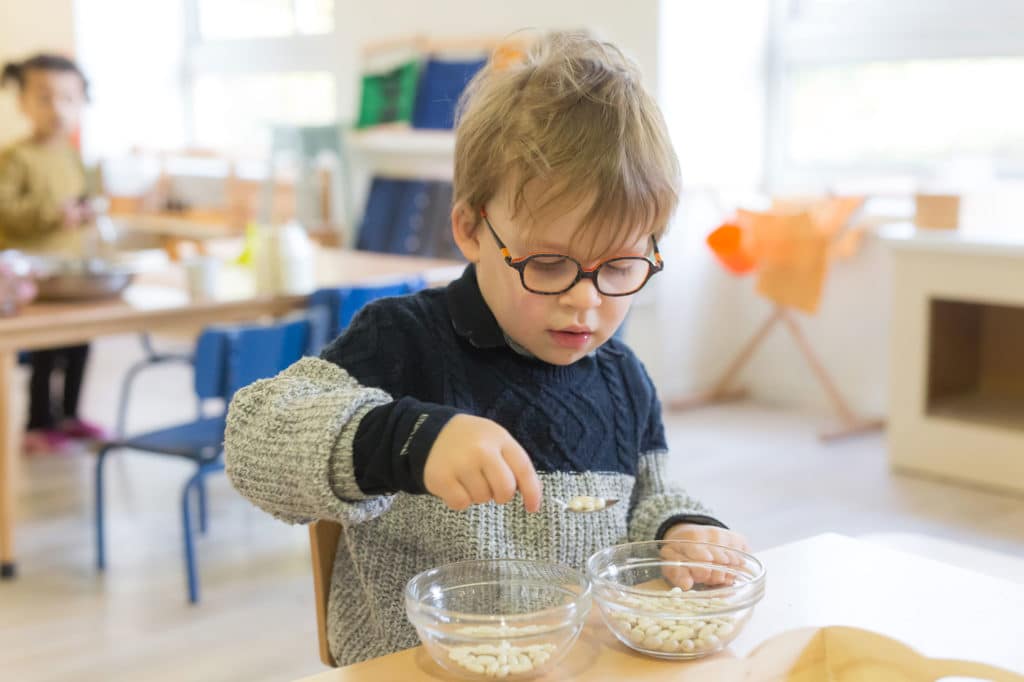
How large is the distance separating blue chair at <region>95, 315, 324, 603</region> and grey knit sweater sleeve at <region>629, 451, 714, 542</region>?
4.96 ft

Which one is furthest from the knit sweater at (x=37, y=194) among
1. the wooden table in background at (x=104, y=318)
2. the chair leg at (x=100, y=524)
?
the chair leg at (x=100, y=524)

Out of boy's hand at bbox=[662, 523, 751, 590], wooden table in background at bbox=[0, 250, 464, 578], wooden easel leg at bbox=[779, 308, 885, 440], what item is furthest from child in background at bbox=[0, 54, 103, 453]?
boy's hand at bbox=[662, 523, 751, 590]

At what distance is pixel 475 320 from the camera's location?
1.12 m

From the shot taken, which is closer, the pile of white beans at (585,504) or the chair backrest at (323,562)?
the pile of white beans at (585,504)

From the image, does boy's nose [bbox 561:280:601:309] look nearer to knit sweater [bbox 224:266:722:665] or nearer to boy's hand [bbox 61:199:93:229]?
knit sweater [bbox 224:266:722:665]

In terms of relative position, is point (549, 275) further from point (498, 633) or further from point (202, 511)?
point (202, 511)

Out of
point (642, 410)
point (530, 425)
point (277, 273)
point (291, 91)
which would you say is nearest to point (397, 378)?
point (530, 425)

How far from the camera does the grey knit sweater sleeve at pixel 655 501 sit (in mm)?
1122

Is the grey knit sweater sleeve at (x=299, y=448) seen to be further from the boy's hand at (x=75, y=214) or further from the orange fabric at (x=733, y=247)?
the boy's hand at (x=75, y=214)

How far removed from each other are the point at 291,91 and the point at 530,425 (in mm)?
5777

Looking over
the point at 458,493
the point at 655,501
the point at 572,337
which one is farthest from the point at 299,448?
the point at 655,501

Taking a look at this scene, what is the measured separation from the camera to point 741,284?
4773mm

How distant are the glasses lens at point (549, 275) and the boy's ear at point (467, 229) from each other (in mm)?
86

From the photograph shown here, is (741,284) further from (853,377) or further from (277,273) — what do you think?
(277,273)
